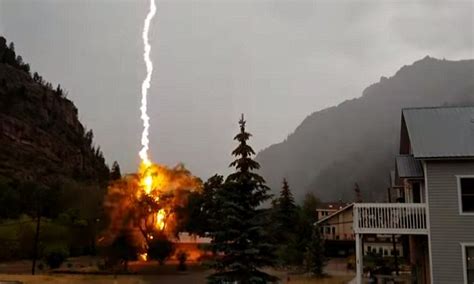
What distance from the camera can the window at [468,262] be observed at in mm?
17359

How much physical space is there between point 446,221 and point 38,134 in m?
117

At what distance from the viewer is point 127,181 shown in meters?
54.9

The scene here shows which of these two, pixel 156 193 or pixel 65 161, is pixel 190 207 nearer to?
pixel 156 193

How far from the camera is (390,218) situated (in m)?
18.8

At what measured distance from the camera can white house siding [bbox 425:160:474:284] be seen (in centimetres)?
1752

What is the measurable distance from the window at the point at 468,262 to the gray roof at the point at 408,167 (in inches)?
119

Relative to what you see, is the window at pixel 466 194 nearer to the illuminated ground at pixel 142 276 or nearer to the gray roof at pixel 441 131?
the gray roof at pixel 441 131

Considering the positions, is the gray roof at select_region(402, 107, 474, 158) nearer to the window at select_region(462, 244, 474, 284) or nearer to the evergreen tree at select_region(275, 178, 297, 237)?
the window at select_region(462, 244, 474, 284)

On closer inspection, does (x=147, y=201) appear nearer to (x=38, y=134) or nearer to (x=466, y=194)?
(x=466, y=194)

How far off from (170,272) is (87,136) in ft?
403

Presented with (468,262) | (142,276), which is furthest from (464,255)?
(142,276)

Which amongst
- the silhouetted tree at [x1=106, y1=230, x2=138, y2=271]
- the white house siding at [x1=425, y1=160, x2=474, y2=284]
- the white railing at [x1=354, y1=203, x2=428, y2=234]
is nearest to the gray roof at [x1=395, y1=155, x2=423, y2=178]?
the white house siding at [x1=425, y1=160, x2=474, y2=284]

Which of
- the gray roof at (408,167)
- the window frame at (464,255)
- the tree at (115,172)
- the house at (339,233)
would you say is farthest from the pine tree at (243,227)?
the tree at (115,172)

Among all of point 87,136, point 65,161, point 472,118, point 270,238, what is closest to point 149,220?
point 270,238
